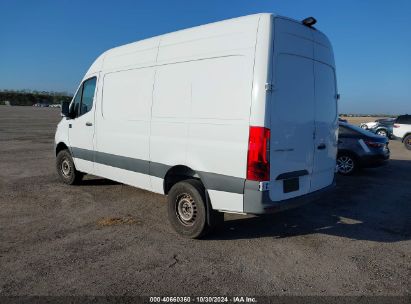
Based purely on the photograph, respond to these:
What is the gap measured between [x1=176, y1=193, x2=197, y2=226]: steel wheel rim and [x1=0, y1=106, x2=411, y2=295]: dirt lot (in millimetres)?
259

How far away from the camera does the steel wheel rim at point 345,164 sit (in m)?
10.4

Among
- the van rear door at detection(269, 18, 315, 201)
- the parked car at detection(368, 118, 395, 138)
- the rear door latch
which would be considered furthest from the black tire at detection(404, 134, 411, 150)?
the rear door latch

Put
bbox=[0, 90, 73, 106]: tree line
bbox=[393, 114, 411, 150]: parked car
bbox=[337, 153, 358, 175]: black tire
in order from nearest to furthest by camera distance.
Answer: bbox=[337, 153, 358, 175]: black tire, bbox=[393, 114, 411, 150]: parked car, bbox=[0, 90, 73, 106]: tree line

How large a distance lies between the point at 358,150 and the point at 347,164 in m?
0.51

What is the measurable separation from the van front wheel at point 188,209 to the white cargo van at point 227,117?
14 mm

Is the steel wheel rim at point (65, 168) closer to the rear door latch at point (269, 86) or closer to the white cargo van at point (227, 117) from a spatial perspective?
the white cargo van at point (227, 117)

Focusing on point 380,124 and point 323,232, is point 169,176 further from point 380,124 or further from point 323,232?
point 380,124

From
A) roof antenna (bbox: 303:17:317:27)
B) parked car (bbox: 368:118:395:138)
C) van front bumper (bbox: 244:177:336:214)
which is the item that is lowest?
van front bumper (bbox: 244:177:336:214)

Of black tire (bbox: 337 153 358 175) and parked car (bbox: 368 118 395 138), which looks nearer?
black tire (bbox: 337 153 358 175)

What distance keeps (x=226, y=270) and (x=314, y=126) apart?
90.9 inches

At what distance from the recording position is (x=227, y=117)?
450 cm

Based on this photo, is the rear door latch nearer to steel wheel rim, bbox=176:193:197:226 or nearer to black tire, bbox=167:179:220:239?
black tire, bbox=167:179:220:239

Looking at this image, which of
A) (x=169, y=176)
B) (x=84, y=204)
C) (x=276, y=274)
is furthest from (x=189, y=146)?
(x=84, y=204)

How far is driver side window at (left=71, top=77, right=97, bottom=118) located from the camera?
7038 mm
